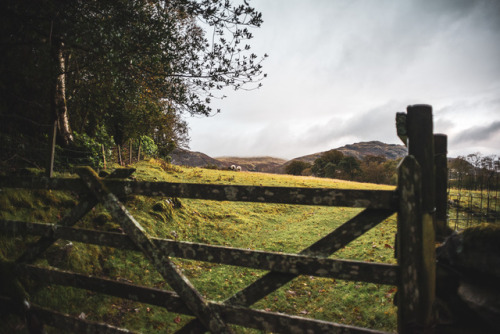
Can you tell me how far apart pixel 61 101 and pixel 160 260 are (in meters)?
8.78

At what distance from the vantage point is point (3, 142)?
7.54 metres

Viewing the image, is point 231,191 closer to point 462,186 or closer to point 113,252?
point 113,252

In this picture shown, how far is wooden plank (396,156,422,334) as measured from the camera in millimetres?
2283

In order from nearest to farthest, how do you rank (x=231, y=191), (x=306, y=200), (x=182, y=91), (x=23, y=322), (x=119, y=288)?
(x=306, y=200)
(x=231, y=191)
(x=119, y=288)
(x=23, y=322)
(x=182, y=91)

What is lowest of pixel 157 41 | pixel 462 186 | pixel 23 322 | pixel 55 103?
pixel 23 322

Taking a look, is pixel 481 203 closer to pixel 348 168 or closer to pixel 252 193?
pixel 252 193

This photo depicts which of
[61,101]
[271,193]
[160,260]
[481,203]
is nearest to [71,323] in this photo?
[160,260]

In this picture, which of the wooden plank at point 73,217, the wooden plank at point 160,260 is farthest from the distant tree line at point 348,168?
the wooden plank at point 73,217

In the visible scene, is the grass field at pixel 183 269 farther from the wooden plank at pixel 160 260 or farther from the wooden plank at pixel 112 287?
the wooden plank at pixel 160 260

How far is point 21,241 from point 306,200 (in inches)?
230

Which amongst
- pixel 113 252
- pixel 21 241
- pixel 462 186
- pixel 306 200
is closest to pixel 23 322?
pixel 21 241

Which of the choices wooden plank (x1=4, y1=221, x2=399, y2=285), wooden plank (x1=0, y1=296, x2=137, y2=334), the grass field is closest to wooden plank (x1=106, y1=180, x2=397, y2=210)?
wooden plank (x1=4, y1=221, x2=399, y2=285)

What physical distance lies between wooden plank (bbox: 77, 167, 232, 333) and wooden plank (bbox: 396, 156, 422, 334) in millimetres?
1752

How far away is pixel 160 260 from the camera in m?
2.78
